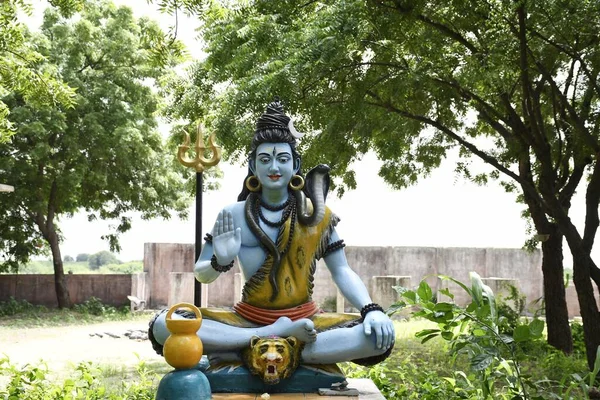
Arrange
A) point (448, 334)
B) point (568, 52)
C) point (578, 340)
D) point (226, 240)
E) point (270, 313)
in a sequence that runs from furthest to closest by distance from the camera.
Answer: point (578, 340)
point (568, 52)
point (270, 313)
point (226, 240)
point (448, 334)

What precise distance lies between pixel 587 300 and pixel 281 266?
511 cm

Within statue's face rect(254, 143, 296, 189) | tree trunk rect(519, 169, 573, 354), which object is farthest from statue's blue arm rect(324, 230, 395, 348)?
tree trunk rect(519, 169, 573, 354)

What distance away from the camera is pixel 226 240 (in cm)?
428

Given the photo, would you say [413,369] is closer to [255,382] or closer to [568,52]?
[255,382]

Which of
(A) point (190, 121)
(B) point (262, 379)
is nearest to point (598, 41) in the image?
(A) point (190, 121)

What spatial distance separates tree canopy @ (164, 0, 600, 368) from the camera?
6695 millimetres

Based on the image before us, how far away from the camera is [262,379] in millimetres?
4203

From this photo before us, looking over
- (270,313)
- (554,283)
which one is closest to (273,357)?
(270,313)

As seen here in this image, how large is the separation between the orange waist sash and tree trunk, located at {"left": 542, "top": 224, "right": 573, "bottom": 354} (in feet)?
20.1

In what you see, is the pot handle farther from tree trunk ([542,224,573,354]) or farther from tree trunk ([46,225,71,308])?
tree trunk ([46,225,71,308])

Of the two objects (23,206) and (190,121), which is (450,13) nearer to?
(190,121)

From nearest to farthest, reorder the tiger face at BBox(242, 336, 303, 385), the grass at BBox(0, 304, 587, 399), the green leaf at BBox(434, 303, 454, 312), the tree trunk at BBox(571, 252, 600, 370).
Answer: the green leaf at BBox(434, 303, 454, 312) → the tiger face at BBox(242, 336, 303, 385) → the grass at BBox(0, 304, 587, 399) → the tree trunk at BBox(571, 252, 600, 370)

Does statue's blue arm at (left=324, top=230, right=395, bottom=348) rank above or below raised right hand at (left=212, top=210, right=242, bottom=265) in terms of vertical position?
below

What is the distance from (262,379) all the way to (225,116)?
11.2 ft
